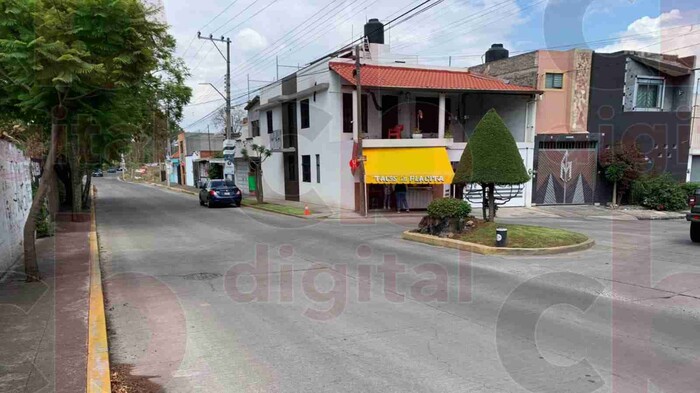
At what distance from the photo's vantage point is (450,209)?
13.6m

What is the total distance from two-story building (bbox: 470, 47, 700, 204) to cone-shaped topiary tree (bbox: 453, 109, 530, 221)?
512 inches

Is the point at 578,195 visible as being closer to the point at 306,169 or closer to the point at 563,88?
the point at 563,88

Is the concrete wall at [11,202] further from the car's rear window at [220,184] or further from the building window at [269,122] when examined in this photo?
the building window at [269,122]

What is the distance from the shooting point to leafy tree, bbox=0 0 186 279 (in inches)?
292

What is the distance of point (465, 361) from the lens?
16.9ft

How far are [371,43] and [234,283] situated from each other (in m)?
25.6

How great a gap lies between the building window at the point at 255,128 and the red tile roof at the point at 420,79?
13.8 m

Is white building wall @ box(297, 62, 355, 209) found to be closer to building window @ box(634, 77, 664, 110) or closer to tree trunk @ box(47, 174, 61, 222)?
tree trunk @ box(47, 174, 61, 222)

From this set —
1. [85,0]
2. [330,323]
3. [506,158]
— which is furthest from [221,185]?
[330,323]

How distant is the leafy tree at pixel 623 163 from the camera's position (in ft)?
81.0

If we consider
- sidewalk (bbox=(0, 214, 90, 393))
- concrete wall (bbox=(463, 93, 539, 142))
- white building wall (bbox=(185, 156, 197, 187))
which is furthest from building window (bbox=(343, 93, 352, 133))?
white building wall (bbox=(185, 156, 197, 187))

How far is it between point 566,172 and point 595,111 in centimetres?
355

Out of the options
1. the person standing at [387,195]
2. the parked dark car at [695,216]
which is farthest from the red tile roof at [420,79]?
the parked dark car at [695,216]

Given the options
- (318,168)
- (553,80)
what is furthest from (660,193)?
(318,168)
